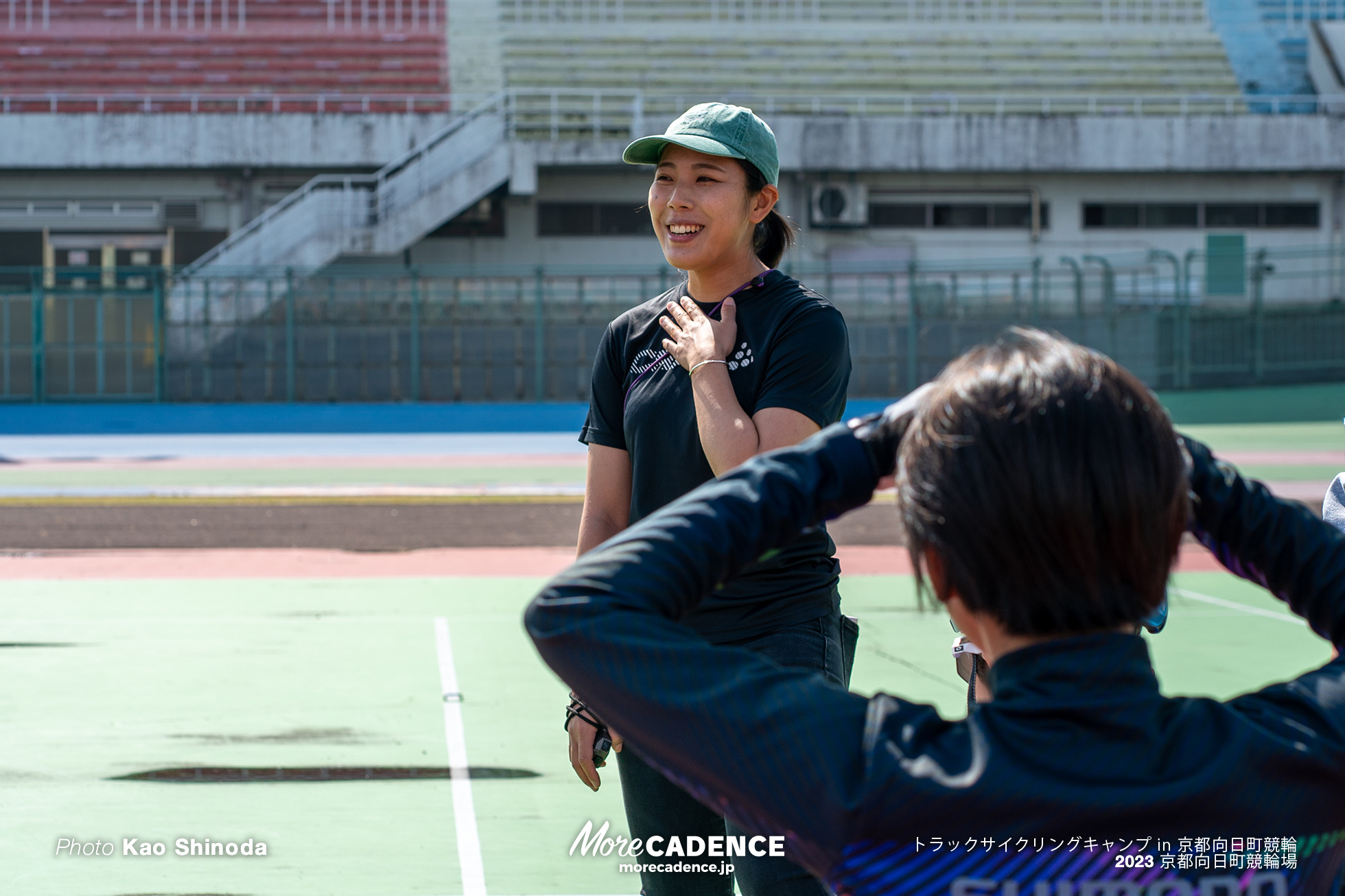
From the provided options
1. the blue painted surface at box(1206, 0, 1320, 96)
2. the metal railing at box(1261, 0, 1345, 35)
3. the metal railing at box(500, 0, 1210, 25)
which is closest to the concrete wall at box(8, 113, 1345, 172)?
the blue painted surface at box(1206, 0, 1320, 96)

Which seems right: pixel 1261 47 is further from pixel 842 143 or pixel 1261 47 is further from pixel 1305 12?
pixel 842 143

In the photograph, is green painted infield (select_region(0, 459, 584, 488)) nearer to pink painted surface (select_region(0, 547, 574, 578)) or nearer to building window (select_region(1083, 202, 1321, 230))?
pink painted surface (select_region(0, 547, 574, 578))

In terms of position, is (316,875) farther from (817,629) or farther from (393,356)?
(393,356)

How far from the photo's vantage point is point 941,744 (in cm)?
130

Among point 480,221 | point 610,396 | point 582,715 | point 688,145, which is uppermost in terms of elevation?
point 688,145

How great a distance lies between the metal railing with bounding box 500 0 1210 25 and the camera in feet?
114

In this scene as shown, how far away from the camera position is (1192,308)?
26.8m

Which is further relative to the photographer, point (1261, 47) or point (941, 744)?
point (1261, 47)

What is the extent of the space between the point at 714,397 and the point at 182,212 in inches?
1216

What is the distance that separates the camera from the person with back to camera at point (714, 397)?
264 cm

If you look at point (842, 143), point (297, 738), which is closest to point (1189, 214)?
point (842, 143)

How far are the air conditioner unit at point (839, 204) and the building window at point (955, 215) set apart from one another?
→ 1.92 feet

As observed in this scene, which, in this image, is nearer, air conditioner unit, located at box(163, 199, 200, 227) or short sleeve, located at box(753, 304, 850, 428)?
short sleeve, located at box(753, 304, 850, 428)

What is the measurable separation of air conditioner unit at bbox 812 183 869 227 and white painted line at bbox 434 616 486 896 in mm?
25095
